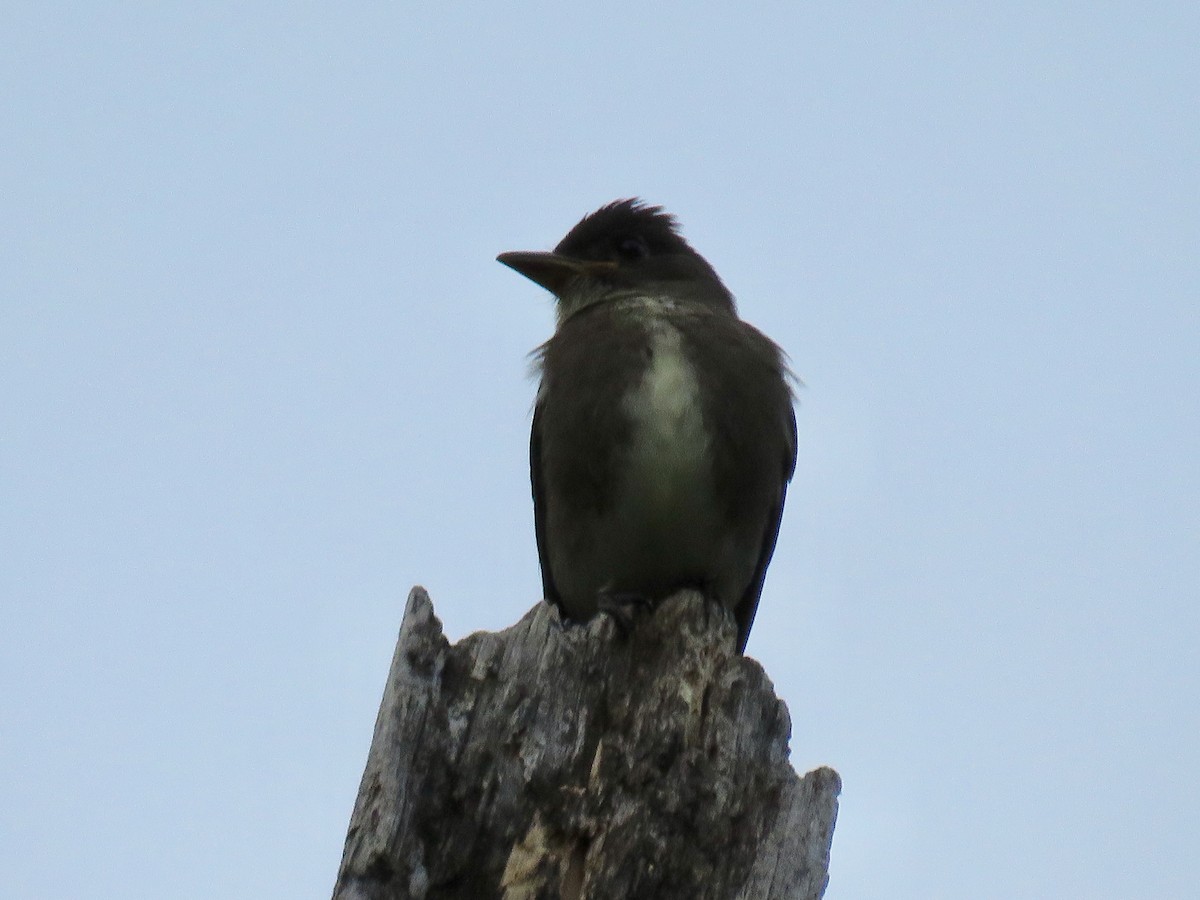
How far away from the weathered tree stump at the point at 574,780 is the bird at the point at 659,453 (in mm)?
1381

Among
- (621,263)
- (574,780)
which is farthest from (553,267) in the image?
(574,780)

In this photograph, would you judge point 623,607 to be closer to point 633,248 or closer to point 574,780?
point 574,780

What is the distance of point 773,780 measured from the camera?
4883 millimetres

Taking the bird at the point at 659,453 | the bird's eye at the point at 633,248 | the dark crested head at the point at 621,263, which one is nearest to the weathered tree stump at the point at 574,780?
the bird at the point at 659,453

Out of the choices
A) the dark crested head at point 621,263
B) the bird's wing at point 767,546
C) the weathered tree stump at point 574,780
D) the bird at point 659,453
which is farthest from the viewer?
the dark crested head at point 621,263

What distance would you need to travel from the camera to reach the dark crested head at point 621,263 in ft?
27.0

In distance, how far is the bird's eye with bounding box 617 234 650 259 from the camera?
849 cm

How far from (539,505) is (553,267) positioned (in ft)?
4.43

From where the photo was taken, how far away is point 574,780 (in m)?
4.76

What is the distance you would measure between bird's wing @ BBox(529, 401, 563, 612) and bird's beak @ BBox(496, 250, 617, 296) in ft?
3.30

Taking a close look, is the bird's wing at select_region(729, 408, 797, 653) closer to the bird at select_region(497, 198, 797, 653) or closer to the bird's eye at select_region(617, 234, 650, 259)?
the bird at select_region(497, 198, 797, 653)

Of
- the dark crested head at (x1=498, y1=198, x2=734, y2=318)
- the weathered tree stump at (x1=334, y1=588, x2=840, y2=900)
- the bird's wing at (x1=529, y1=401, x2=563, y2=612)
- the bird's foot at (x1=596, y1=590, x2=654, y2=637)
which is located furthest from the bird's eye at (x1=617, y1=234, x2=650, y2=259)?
the weathered tree stump at (x1=334, y1=588, x2=840, y2=900)

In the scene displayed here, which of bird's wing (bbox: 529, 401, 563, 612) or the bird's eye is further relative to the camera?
the bird's eye

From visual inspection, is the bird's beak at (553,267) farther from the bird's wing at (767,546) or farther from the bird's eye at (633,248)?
the bird's wing at (767,546)
